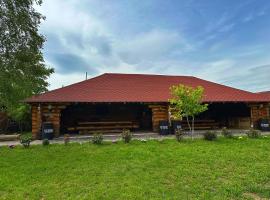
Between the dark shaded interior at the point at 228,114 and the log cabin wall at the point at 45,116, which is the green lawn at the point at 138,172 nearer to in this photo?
the log cabin wall at the point at 45,116

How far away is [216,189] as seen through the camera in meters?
5.82

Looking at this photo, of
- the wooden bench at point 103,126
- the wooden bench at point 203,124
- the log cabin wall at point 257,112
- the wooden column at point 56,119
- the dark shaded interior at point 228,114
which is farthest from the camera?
the dark shaded interior at point 228,114

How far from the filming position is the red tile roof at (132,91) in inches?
623

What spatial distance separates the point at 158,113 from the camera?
16.5 m

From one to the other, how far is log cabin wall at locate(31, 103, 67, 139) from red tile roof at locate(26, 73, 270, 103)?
0.46 m

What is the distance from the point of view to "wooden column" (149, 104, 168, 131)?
16.4 metres

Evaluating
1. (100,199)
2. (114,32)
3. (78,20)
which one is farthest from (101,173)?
(114,32)

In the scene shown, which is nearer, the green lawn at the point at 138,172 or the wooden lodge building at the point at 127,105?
the green lawn at the point at 138,172

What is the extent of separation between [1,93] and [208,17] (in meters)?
10.1

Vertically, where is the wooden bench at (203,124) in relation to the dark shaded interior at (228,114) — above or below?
below

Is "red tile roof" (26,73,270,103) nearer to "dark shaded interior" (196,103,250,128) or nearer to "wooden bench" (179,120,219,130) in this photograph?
"dark shaded interior" (196,103,250,128)

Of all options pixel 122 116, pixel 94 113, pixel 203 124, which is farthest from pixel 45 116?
pixel 203 124

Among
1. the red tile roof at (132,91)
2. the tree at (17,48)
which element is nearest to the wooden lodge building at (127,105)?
the red tile roof at (132,91)

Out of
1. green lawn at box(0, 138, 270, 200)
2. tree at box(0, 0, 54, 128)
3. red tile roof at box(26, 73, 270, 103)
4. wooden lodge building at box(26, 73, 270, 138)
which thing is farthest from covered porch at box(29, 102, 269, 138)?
green lawn at box(0, 138, 270, 200)
